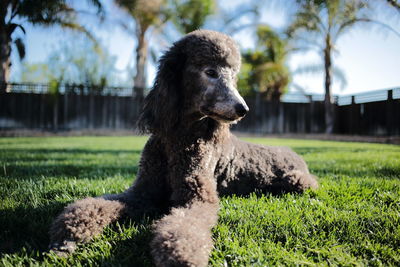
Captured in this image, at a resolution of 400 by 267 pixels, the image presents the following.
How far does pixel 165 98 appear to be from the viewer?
221cm

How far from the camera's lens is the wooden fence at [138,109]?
14068mm

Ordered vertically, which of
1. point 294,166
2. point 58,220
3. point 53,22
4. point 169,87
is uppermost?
point 53,22

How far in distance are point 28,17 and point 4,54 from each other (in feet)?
8.11

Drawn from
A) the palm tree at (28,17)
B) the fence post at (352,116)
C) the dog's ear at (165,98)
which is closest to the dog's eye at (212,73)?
the dog's ear at (165,98)

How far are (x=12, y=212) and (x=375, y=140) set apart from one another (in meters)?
14.2

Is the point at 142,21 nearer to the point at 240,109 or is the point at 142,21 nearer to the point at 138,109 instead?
the point at 138,109

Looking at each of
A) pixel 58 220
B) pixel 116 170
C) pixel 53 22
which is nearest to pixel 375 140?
pixel 116 170

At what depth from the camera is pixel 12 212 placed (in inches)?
85.6

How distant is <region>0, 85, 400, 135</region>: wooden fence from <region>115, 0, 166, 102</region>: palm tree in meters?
1.72

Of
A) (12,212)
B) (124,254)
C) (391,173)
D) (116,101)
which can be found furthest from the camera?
(116,101)

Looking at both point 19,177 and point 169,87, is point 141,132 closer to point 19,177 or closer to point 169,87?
point 169,87

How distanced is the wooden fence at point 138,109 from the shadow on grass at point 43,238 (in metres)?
14.2

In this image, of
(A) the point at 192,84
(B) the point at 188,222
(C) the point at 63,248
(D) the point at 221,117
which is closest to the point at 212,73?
(A) the point at 192,84

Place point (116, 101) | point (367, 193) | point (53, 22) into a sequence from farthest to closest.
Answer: point (116, 101)
point (53, 22)
point (367, 193)
